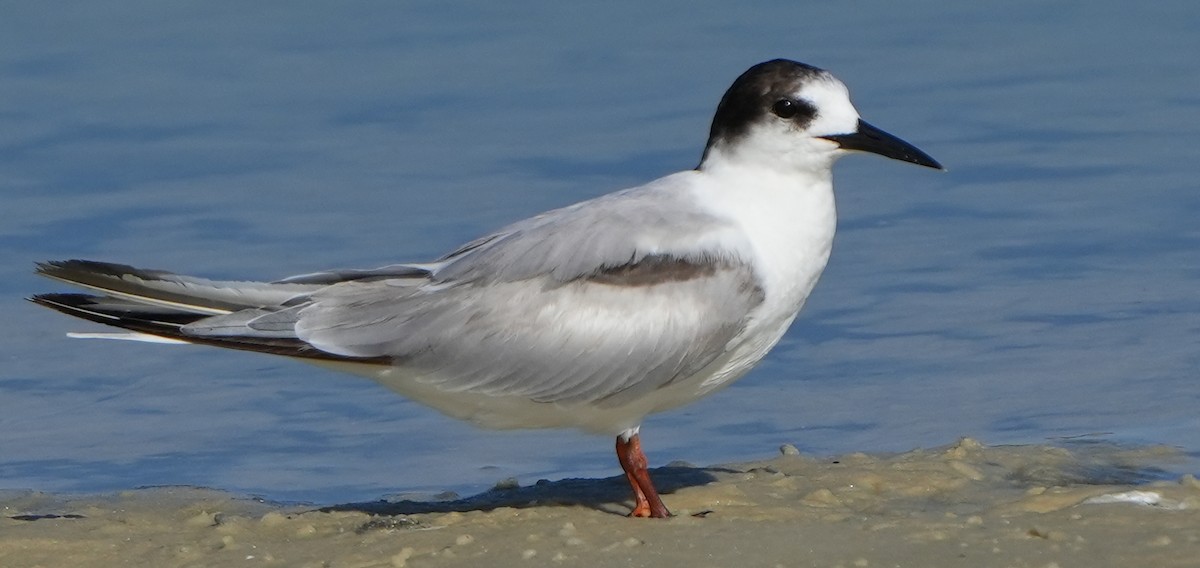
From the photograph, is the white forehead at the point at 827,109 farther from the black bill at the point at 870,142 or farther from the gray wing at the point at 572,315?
the gray wing at the point at 572,315

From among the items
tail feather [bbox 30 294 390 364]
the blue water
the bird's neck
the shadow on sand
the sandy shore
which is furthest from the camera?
the blue water

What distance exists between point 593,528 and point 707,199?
1.09 meters

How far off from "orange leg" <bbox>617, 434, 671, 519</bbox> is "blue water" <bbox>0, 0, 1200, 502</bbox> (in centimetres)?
125

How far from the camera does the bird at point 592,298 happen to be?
6.04 meters

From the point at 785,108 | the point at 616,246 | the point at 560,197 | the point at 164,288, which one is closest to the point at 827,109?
the point at 785,108

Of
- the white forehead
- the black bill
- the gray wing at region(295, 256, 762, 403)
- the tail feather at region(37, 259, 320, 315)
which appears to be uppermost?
the white forehead

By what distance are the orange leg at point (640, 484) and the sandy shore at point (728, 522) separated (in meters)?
0.08

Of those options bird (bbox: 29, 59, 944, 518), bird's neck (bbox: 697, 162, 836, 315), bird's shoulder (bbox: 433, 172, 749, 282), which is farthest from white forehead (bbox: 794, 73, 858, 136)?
bird's shoulder (bbox: 433, 172, 749, 282)

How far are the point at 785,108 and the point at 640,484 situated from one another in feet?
4.10

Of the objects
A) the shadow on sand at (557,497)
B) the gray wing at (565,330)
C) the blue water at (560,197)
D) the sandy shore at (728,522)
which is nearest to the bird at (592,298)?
the gray wing at (565,330)

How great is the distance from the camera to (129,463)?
767 cm

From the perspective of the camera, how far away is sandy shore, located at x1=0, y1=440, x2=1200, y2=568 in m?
5.50

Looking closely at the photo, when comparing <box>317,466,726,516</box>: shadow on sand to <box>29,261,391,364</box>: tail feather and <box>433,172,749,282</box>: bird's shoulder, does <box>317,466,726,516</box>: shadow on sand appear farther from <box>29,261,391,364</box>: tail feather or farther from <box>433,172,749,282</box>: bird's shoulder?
<box>433,172,749,282</box>: bird's shoulder

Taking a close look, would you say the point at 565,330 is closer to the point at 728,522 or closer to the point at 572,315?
the point at 572,315
